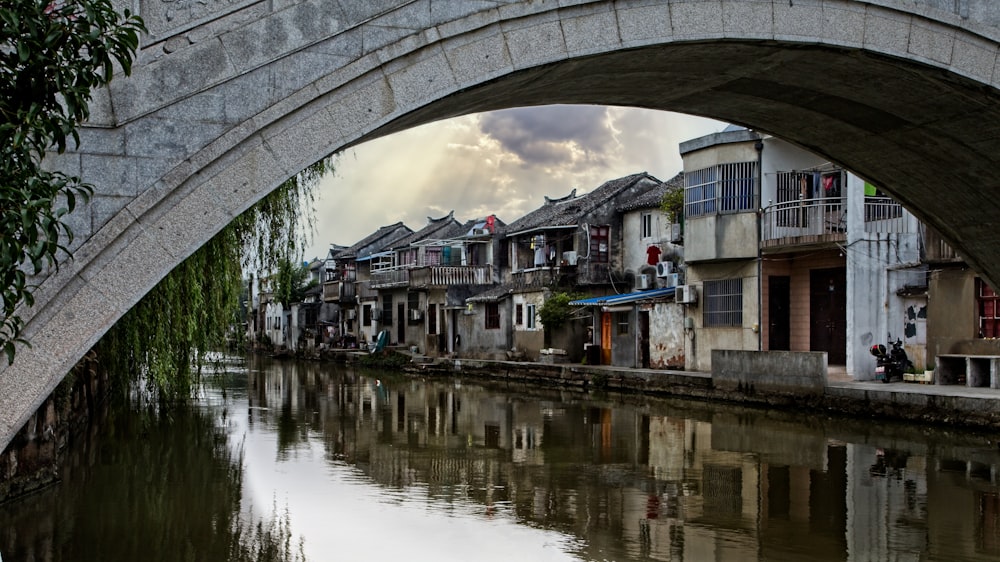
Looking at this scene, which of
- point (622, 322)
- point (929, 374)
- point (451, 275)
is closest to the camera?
point (929, 374)

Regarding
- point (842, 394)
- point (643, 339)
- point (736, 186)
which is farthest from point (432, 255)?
point (842, 394)

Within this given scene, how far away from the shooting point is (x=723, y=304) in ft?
70.5

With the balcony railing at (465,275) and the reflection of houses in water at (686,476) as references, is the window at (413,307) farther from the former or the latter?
the reflection of houses in water at (686,476)

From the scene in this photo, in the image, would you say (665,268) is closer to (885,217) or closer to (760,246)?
(760,246)

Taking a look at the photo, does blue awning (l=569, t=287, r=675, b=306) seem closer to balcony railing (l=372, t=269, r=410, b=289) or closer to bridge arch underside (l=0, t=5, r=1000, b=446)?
balcony railing (l=372, t=269, r=410, b=289)

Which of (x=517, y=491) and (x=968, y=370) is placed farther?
(x=968, y=370)

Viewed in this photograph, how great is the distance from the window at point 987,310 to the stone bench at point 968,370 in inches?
24.1

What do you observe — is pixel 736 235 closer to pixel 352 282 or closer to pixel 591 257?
pixel 591 257

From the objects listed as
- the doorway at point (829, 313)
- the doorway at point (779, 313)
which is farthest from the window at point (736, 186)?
the doorway at point (829, 313)

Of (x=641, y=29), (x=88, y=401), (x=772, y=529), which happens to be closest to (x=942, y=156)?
(x=641, y=29)

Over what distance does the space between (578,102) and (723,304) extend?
16.0 m

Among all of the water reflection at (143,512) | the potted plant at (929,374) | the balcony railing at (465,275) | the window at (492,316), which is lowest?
the water reflection at (143,512)

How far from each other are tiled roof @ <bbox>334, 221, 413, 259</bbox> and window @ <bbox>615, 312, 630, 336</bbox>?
864 inches

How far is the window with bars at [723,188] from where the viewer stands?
20438 millimetres
